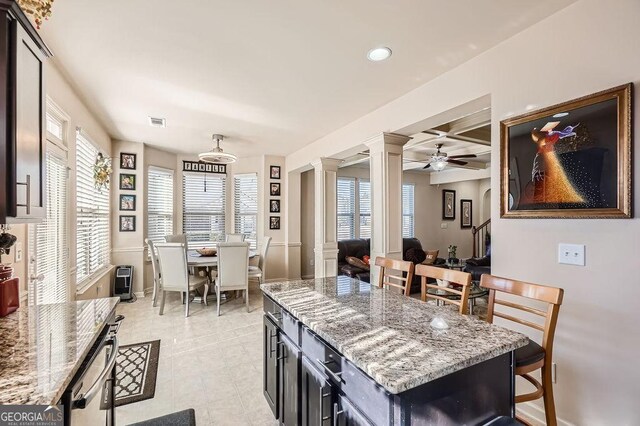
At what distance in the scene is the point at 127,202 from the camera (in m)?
5.04

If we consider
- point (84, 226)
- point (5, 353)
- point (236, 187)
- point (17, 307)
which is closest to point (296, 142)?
point (236, 187)

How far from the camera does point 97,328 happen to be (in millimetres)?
1363

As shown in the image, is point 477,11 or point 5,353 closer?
point 5,353

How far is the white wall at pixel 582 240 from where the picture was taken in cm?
158

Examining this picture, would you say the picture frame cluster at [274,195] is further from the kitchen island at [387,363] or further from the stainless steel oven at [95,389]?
the stainless steel oven at [95,389]

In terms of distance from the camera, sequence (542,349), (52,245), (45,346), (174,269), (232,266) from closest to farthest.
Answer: (45,346), (542,349), (52,245), (174,269), (232,266)

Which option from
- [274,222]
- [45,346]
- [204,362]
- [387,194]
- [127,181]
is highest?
[127,181]

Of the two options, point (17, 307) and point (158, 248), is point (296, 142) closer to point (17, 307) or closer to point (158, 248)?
point (158, 248)

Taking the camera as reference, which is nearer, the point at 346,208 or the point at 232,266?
the point at 232,266

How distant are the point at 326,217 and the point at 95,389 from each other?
409cm

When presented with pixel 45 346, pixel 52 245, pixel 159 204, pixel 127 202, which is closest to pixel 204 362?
pixel 52 245

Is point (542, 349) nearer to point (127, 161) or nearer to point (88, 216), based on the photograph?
point (88, 216)

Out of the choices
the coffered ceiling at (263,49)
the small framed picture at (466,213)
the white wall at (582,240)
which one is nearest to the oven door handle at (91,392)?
the coffered ceiling at (263,49)

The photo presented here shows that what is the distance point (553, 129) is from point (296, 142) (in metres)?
3.81
